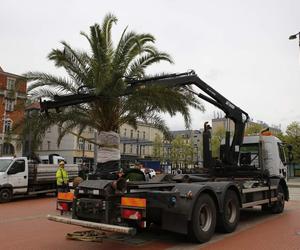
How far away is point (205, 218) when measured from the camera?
28.2ft

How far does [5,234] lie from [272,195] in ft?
26.5

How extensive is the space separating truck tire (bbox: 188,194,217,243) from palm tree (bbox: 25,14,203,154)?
4950 mm

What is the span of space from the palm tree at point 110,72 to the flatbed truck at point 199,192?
40.6 inches

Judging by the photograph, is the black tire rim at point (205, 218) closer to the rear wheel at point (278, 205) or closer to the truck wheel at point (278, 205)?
the rear wheel at point (278, 205)

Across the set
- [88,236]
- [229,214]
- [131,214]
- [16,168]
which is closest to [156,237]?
[88,236]

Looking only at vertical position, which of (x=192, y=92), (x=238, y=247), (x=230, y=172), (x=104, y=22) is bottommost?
(x=238, y=247)

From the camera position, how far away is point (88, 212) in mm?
7758

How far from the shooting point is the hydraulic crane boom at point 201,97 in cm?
1145

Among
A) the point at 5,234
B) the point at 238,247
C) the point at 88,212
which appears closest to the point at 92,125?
the point at 5,234

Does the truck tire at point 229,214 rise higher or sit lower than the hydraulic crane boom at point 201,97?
lower

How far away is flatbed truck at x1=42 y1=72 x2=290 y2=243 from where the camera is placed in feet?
24.7

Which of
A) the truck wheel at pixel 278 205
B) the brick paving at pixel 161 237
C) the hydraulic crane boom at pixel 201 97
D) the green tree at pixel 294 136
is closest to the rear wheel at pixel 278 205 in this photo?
the truck wheel at pixel 278 205

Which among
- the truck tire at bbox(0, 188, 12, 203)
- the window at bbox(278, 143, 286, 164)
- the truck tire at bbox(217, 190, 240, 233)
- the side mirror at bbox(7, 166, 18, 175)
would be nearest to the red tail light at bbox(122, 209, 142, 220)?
the truck tire at bbox(217, 190, 240, 233)

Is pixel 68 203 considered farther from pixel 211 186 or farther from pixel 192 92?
pixel 192 92
